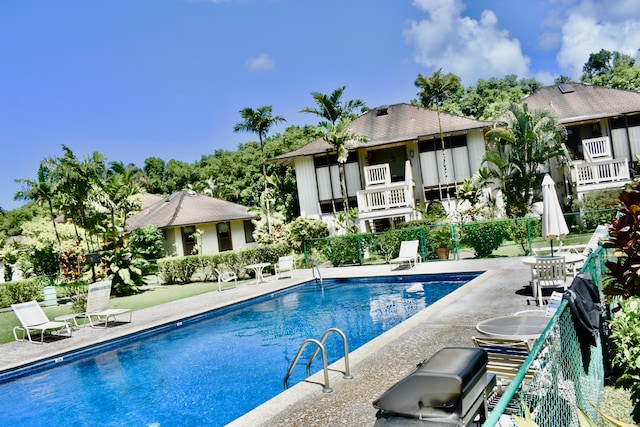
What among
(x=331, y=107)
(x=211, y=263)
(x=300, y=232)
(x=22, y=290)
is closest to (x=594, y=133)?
(x=331, y=107)

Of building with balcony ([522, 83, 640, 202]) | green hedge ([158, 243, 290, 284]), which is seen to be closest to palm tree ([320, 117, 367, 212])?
green hedge ([158, 243, 290, 284])

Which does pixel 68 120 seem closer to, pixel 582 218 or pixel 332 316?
pixel 332 316

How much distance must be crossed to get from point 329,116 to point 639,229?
78.5 feet

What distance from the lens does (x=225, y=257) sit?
863 inches

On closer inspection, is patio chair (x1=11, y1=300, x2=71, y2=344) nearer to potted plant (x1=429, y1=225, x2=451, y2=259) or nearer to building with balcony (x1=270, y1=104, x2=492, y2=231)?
potted plant (x1=429, y1=225, x2=451, y2=259)

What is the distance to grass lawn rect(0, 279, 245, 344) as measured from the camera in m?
16.1

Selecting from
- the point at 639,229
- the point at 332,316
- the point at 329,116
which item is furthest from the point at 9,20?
the point at 639,229

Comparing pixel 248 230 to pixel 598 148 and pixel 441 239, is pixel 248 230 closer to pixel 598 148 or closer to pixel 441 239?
pixel 441 239

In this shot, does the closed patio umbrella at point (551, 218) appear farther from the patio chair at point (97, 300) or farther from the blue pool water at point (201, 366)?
the patio chair at point (97, 300)

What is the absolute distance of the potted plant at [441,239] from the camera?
763 inches

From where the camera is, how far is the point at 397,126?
30.0m

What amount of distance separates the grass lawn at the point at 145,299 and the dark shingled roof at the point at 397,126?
1075cm

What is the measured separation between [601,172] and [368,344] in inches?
878

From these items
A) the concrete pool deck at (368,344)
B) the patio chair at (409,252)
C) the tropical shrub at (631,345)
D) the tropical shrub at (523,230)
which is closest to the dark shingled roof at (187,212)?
the patio chair at (409,252)
